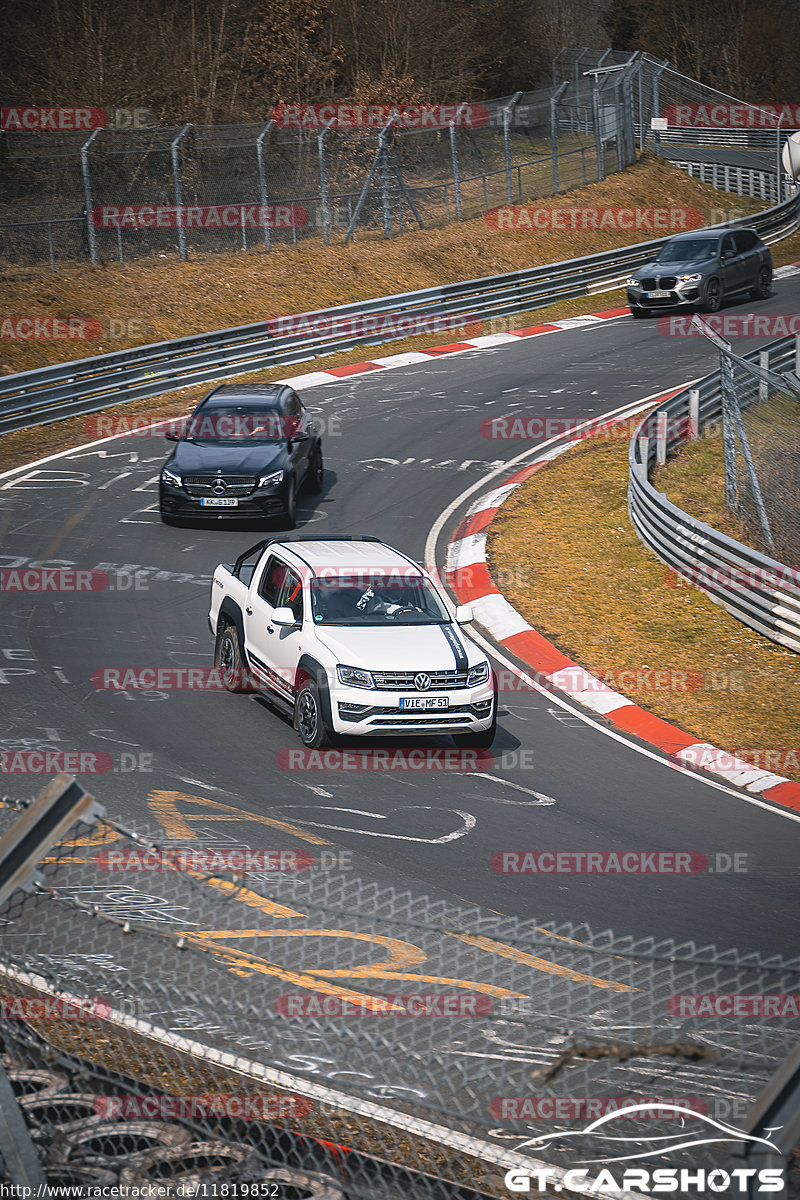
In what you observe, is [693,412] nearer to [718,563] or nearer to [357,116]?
[718,563]

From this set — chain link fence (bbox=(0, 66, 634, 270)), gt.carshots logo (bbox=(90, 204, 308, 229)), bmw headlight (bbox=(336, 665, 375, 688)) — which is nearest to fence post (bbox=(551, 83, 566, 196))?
chain link fence (bbox=(0, 66, 634, 270))

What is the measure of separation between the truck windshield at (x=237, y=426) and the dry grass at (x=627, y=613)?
350cm

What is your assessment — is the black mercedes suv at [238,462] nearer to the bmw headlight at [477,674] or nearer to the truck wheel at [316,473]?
the truck wheel at [316,473]

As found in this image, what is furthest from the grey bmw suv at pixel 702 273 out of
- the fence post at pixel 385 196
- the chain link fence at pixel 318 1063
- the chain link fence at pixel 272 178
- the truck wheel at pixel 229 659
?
the chain link fence at pixel 318 1063

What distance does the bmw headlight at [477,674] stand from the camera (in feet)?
36.1

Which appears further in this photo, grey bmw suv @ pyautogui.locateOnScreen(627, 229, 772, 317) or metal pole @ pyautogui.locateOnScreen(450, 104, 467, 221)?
metal pole @ pyautogui.locateOnScreen(450, 104, 467, 221)

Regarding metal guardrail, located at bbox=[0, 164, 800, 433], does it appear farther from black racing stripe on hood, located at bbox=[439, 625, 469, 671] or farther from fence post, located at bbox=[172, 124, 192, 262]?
black racing stripe on hood, located at bbox=[439, 625, 469, 671]

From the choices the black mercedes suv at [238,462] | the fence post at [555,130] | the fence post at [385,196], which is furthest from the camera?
the fence post at [555,130]

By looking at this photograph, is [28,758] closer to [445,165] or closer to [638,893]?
[638,893]

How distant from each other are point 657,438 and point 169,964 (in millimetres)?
16310

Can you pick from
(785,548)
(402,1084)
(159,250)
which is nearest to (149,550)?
(785,548)

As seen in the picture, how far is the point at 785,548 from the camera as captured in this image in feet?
53.8

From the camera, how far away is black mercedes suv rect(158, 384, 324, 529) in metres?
17.7

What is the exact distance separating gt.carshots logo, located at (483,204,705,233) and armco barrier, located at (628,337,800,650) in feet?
70.0
